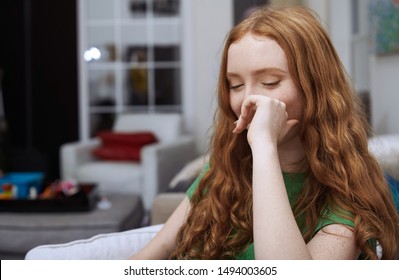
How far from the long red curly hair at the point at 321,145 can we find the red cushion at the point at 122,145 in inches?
84.0

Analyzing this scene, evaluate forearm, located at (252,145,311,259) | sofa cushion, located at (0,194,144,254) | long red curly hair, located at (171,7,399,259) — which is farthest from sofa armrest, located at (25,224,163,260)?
sofa cushion, located at (0,194,144,254)

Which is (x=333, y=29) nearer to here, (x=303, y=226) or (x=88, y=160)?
(x=303, y=226)

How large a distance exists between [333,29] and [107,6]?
143cm

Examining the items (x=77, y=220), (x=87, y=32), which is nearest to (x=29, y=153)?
(x=87, y=32)

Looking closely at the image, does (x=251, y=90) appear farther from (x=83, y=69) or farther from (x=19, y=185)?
(x=83, y=69)

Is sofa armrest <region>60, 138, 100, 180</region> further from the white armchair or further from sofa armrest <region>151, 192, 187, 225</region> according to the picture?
sofa armrest <region>151, 192, 187, 225</region>

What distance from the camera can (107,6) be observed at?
286 centimetres

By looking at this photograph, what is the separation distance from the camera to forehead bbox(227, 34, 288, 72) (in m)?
0.60

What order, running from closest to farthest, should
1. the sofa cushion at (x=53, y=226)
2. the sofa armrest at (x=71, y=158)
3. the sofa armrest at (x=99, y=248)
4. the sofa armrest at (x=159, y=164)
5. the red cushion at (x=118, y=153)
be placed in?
the sofa armrest at (x=99, y=248)
the sofa cushion at (x=53, y=226)
the sofa armrest at (x=159, y=164)
the sofa armrest at (x=71, y=158)
the red cushion at (x=118, y=153)

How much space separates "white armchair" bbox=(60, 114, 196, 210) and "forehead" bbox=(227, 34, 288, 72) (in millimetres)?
1659

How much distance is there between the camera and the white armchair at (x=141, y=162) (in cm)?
244

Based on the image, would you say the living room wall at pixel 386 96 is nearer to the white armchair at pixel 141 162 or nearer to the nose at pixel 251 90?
the white armchair at pixel 141 162

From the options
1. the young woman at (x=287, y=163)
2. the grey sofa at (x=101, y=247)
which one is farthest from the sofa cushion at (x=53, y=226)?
the young woman at (x=287, y=163)

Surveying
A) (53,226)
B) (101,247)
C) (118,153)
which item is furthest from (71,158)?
(101,247)
